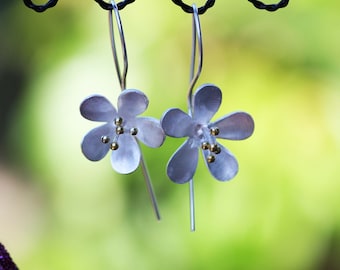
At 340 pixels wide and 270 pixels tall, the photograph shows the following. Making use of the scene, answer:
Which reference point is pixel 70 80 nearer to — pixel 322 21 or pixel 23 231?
pixel 23 231

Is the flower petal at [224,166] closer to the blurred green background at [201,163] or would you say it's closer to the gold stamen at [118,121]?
the gold stamen at [118,121]

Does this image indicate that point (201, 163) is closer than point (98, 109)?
No

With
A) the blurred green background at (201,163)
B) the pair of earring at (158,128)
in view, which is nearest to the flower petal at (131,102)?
the pair of earring at (158,128)

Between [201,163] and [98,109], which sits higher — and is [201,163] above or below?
below

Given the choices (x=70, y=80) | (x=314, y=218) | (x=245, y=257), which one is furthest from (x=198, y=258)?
(x=70, y=80)

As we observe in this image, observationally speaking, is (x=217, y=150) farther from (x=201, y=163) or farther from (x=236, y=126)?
(x=201, y=163)

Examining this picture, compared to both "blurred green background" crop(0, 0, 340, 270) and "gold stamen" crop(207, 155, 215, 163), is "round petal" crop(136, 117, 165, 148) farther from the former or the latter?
"blurred green background" crop(0, 0, 340, 270)

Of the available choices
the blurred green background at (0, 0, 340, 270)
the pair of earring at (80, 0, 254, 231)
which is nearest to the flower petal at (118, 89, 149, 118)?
the pair of earring at (80, 0, 254, 231)

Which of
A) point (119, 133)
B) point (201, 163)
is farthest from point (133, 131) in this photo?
point (201, 163)
